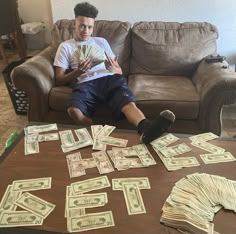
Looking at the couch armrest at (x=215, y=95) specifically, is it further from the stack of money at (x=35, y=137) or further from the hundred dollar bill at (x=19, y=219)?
the hundred dollar bill at (x=19, y=219)

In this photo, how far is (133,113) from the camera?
1.92m

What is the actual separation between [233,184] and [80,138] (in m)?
0.79

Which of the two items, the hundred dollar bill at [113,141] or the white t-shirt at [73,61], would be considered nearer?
the hundred dollar bill at [113,141]

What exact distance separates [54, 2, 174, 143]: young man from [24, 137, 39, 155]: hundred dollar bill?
0.52 meters

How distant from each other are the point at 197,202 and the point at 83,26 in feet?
5.05

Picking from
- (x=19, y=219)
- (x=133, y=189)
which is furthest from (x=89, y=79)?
(x=19, y=219)

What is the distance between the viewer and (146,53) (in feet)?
8.04

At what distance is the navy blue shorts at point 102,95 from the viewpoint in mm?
2016

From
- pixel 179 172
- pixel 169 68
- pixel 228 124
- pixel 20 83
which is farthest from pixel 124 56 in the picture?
pixel 179 172

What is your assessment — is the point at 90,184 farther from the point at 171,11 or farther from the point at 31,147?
the point at 171,11

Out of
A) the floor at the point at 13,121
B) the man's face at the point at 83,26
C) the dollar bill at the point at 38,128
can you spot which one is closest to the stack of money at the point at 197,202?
the dollar bill at the point at 38,128

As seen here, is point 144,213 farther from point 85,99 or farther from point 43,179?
point 85,99

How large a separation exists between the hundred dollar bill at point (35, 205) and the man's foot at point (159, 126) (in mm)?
602

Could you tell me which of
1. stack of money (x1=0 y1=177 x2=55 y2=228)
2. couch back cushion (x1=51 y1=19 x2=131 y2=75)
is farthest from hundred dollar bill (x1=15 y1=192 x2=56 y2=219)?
couch back cushion (x1=51 y1=19 x2=131 y2=75)
